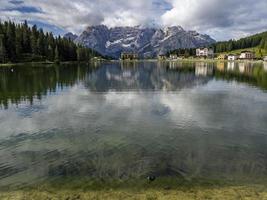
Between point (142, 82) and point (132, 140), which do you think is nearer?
point (132, 140)

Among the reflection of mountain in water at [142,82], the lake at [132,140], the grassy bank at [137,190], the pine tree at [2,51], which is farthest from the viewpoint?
the pine tree at [2,51]

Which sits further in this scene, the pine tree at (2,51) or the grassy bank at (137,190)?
the pine tree at (2,51)

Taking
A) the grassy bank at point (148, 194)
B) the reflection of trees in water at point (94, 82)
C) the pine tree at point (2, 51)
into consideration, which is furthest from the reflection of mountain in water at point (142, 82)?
the pine tree at point (2, 51)

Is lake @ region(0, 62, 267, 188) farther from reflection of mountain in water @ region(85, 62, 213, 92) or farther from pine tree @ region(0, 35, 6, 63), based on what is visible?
pine tree @ region(0, 35, 6, 63)

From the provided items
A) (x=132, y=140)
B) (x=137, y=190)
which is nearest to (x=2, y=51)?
(x=132, y=140)

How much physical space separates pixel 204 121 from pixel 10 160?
24.5 metres

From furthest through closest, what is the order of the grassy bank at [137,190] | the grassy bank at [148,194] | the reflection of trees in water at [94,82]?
1. the reflection of trees in water at [94,82]
2. the grassy bank at [137,190]
3. the grassy bank at [148,194]

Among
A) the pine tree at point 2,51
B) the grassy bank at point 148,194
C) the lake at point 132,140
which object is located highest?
the pine tree at point 2,51

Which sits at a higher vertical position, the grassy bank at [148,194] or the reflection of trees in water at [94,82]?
the reflection of trees in water at [94,82]

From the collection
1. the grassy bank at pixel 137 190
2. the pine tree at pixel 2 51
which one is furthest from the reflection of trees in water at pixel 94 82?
the pine tree at pixel 2 51

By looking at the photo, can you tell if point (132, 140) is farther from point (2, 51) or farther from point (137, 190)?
point (2, 51)

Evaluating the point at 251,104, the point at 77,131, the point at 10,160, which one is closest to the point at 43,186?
the point at 10,160

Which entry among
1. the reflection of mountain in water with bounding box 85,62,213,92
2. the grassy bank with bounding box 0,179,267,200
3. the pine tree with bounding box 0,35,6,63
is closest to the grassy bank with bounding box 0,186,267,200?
the grassy bank with bounding box 0,179,267,200

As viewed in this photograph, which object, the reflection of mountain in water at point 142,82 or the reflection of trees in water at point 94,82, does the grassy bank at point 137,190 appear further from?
the reflection of mountain in water at point 142,82
